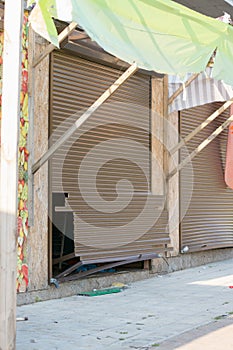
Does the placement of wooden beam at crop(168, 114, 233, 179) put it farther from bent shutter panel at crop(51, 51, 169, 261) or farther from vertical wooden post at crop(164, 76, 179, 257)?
bent shutter panel at crop(51, 51, 169, 261)

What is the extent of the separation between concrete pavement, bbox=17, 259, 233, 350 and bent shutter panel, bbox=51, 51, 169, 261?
85cm

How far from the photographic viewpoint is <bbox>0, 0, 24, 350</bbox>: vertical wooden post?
4664 millimetres

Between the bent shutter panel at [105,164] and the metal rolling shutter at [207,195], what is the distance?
156 cm

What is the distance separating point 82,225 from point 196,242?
433 cm

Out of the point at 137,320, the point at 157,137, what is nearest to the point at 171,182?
the point at 157,137

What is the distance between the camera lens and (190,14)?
652 centimetres

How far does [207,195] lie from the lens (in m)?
13.2

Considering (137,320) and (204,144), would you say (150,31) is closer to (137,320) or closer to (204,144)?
(137,320)

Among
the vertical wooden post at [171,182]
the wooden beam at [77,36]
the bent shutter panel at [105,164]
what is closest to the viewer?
the wooden beam at [77,36]

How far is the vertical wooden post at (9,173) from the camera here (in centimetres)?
466

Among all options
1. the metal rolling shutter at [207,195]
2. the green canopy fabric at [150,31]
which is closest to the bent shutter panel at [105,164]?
the metal rolling shutter at [207,195]

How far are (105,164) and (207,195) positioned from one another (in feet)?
13.2

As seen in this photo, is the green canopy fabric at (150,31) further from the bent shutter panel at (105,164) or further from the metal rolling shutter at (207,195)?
the metal rolling shutter at (207,195)

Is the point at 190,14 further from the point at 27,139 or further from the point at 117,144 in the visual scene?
the point at 117,144
